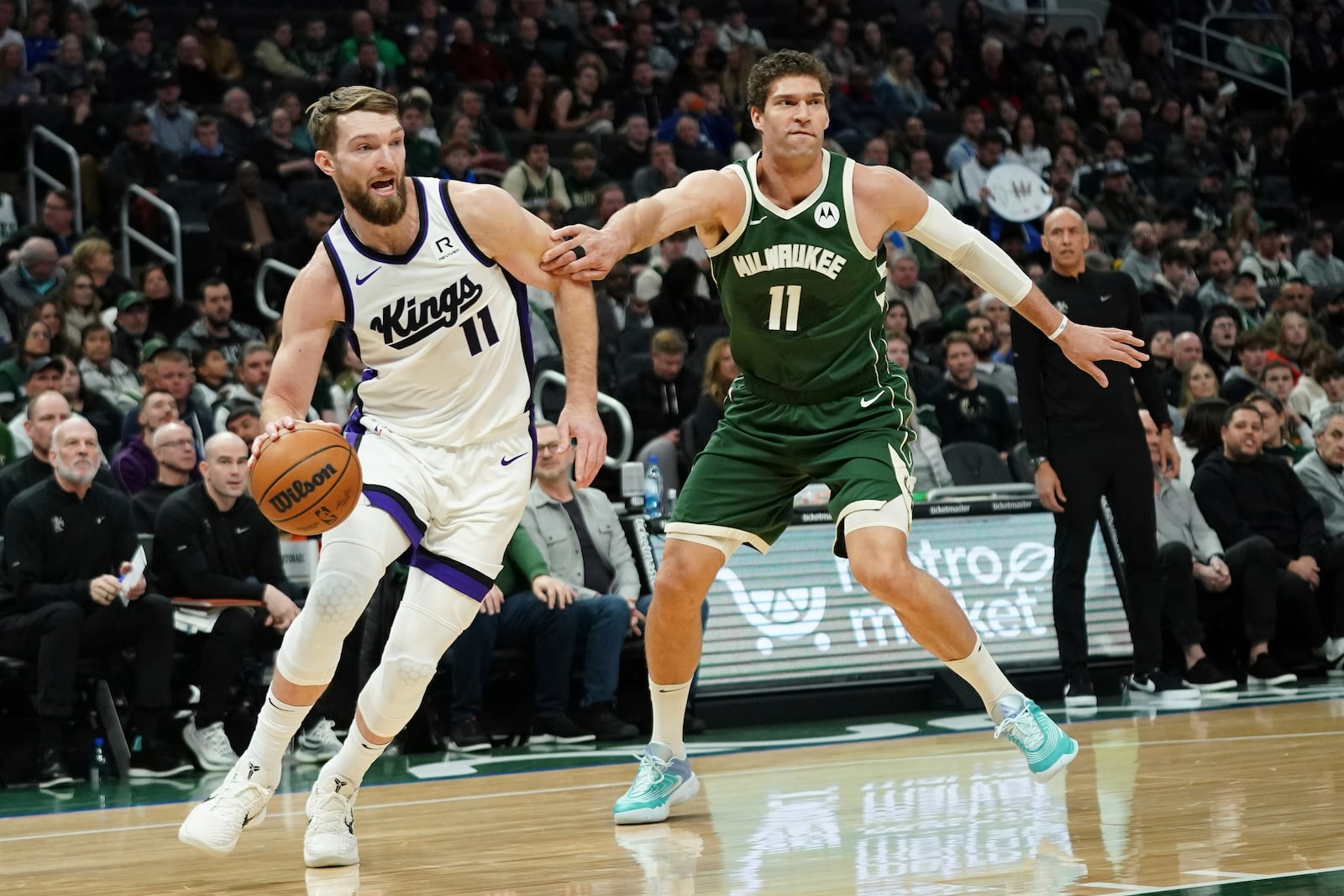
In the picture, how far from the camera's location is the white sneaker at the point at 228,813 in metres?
4.55

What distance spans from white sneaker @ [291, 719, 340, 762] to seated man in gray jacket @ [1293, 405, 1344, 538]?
6095 millimetres

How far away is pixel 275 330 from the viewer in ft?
35.0

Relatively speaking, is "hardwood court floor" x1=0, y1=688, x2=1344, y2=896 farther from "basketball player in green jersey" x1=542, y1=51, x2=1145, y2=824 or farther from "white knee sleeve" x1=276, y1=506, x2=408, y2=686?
"white knee sleeve" x1=276, y1=506, x2=408, y2=686

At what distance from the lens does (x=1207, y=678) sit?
370 inches

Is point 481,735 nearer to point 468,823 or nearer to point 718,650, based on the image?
point 718,650

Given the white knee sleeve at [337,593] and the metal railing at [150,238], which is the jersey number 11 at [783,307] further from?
the metal railing at [150,238]

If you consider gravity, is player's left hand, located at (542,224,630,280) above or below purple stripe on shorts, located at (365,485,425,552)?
above

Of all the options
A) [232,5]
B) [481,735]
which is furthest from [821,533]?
[232,5]

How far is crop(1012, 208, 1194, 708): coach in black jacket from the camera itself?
27.9 ft

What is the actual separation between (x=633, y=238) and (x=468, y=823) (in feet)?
6.65

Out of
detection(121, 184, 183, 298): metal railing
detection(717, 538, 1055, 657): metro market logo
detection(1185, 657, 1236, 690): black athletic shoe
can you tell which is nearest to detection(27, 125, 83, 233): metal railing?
detection(121, 184, 183, 298): metal railing

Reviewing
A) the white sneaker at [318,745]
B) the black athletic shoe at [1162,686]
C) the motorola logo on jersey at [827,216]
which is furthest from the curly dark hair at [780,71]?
the black athletic shoe at [1162,686]

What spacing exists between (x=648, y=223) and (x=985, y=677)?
5.97 ft

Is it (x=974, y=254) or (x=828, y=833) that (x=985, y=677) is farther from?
(x=974, y=254)
